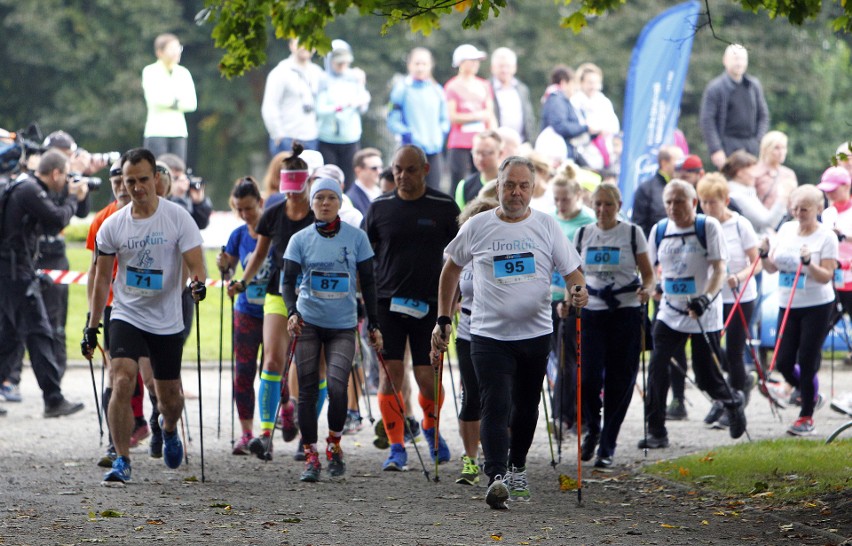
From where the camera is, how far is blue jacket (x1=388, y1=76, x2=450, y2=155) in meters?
20.5

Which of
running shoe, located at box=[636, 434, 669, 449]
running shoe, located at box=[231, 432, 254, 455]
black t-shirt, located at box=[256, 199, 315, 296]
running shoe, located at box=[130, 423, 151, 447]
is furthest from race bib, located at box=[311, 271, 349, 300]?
running shoe, located at box=[636, 434, 669, 449]

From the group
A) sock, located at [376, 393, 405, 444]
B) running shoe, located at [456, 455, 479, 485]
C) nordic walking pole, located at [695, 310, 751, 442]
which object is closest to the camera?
running shoe, located at [456, 455, 479, 485]

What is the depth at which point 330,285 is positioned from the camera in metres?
10.9

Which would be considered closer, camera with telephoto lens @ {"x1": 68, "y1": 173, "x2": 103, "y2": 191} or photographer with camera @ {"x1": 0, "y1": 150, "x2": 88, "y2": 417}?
photographer with camera @ {"x1": 0, "y1": 150, "x2": 88, "y2": 417}

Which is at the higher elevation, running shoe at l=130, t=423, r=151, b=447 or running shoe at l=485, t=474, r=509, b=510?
running shoe at l=130, t=423, r=151, b=447

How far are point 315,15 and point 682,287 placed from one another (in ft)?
17.2

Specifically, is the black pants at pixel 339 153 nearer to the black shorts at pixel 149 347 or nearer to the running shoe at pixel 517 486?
the black shorts at pixel 149 347

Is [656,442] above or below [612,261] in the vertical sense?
below

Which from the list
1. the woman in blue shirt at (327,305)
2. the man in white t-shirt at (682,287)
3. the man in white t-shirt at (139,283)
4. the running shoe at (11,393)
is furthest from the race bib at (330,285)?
the running shoe at (11,393)

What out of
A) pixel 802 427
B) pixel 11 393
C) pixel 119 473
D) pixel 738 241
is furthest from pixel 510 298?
pixel 11 393

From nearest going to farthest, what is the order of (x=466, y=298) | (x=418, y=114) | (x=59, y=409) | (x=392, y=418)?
1. (x=466, y=298)
2. (x=392, y=418)
3. (x=59, y=409)
4. (x=418, y=114)

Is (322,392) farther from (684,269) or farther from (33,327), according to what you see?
(33,327)

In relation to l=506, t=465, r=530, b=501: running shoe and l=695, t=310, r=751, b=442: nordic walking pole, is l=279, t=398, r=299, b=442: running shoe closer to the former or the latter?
l=506, t=465, r=530, b=501: running shoe

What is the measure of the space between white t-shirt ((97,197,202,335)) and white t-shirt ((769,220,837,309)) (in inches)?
215
